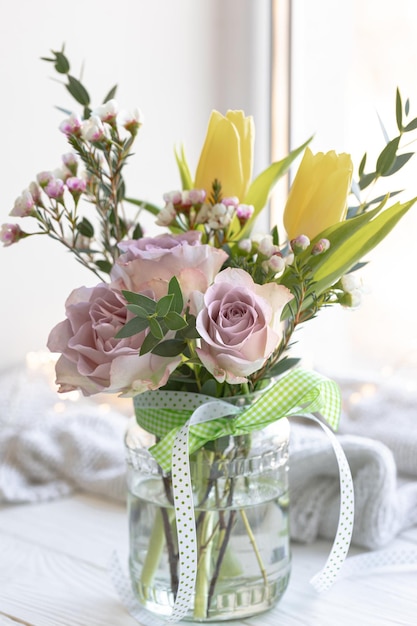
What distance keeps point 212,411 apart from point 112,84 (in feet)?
3.22

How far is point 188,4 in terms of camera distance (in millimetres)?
1677

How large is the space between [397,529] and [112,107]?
0.56 meters

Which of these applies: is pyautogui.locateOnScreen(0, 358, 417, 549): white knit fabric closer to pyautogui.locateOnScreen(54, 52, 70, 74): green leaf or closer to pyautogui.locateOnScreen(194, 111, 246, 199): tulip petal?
pyautogui.locateOnScreen(194, 111, 246, 199): tulip petal

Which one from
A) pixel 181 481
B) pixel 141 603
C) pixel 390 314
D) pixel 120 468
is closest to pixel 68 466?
pixel 120 468

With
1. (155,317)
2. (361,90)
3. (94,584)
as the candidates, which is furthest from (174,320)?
(361,90)

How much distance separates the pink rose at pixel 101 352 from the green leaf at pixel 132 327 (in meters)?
0.02

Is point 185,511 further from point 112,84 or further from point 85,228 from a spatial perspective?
point 112,84

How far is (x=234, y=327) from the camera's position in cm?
63

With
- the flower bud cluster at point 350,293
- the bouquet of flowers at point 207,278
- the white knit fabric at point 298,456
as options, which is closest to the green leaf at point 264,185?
the bouquet of flowers at point 207,278

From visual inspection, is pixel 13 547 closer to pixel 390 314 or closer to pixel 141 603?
pixel 141 603

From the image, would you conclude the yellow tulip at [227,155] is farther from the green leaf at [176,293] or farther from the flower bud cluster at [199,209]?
the green leaf at [176,293]

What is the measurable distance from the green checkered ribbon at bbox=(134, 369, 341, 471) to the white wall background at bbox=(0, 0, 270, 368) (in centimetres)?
69

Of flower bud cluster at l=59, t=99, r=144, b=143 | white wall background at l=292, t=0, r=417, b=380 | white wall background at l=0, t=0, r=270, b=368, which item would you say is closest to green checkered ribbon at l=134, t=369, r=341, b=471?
flower bud cluster at l=59, t=99, r=144, b=143

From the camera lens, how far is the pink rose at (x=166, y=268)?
26.2 inches
